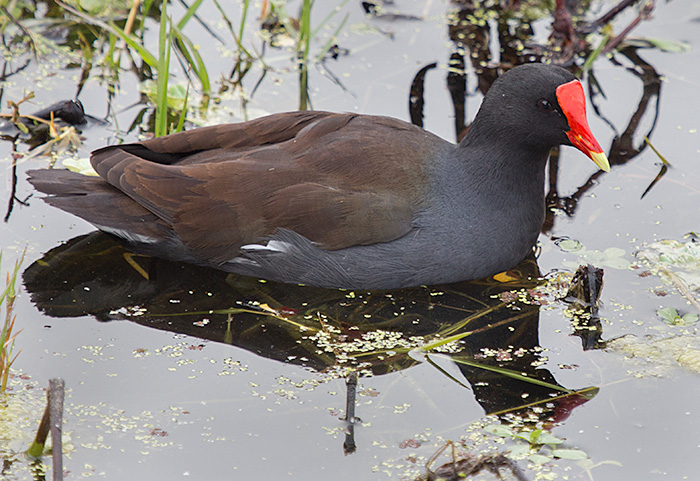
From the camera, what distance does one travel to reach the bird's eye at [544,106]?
4.38 m

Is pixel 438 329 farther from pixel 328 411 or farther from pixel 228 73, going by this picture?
pixel 228 73

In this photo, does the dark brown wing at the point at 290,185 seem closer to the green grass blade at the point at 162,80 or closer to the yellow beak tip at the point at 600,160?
the green grass blade at the point at 162,80

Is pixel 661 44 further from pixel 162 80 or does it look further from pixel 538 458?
pixel 538 458

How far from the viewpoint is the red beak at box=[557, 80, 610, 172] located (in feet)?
14.2

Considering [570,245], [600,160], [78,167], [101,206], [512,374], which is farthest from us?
[78,167]

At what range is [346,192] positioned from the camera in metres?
4.23

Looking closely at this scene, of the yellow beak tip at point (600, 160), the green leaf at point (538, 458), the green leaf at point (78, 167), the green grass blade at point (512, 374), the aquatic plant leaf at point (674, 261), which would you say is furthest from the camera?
the green leaf at point (78, 167)

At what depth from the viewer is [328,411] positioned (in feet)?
12.0

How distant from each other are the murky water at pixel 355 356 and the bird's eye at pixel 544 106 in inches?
28.6

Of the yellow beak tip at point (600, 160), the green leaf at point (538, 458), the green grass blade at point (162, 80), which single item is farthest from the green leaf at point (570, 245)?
the green grass blade at point (162, 80)

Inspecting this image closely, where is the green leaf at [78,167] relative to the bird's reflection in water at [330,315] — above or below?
above

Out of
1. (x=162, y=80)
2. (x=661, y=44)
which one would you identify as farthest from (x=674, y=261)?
(x=162, y=80)

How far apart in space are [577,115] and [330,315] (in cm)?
139

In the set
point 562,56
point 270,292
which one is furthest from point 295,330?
point 562,56
